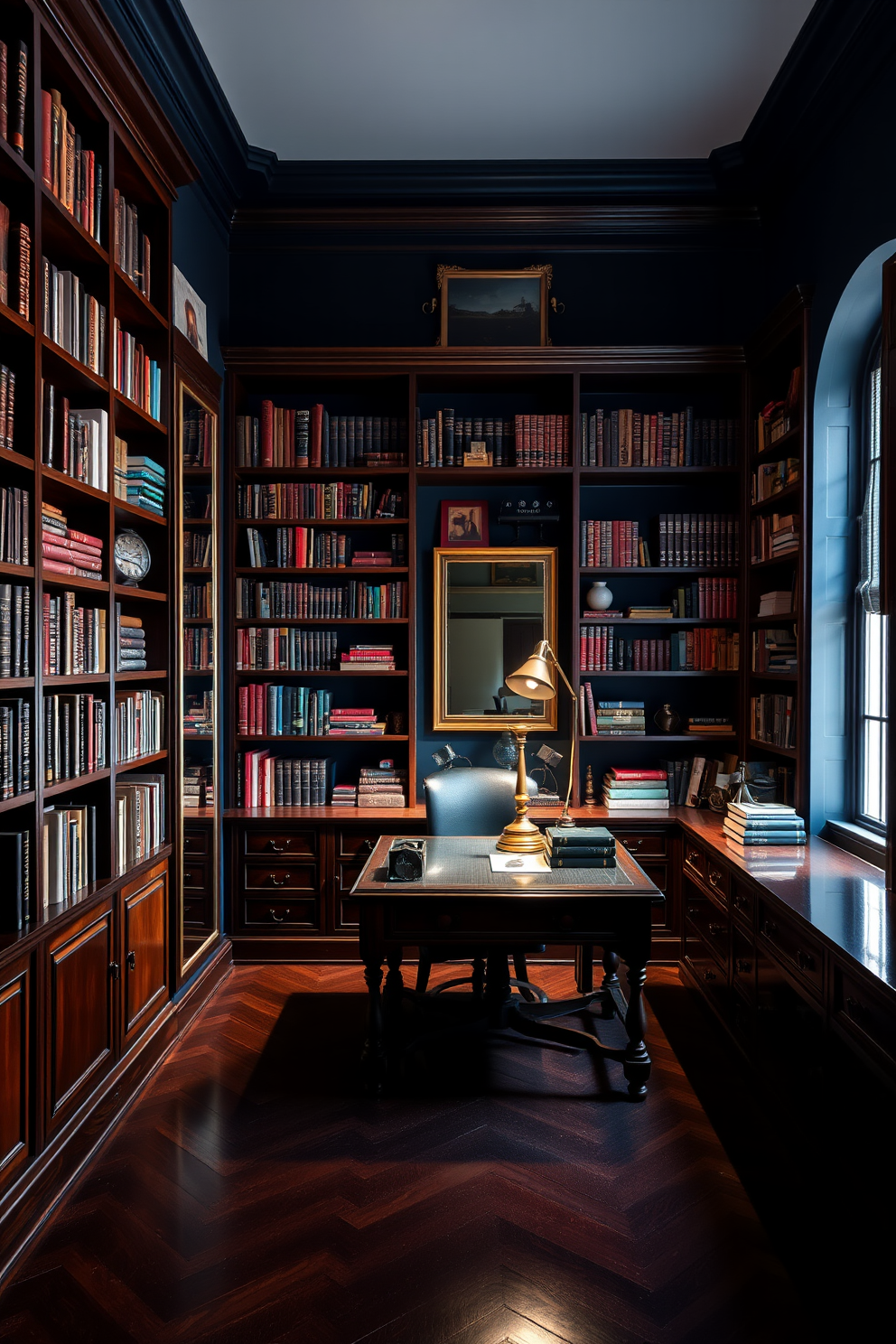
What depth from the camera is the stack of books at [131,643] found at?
111 inches

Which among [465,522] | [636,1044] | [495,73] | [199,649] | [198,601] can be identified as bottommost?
[636,1044]

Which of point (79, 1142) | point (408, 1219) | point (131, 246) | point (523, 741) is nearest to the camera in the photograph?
point (408, 1219)

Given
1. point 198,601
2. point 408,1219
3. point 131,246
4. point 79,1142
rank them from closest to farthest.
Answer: point 408,1219
point 79,1142
point 131,246
point 198,601

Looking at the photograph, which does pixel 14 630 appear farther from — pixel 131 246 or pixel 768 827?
pixel 768 827

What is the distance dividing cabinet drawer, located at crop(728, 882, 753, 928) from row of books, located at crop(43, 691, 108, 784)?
7.21 ft

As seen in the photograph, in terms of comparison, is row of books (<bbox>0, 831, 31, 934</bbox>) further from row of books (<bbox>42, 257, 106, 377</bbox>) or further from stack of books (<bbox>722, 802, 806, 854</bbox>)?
stack of books (<bbox>722, 802, 806, 854</bbox>)

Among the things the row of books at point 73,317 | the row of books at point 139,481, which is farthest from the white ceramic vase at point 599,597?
the row of books at point 73,317

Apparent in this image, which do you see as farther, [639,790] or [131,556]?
[639,790]

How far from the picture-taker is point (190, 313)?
3.67m

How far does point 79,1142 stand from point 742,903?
223 centimetres

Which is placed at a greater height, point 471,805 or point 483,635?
point 483,635

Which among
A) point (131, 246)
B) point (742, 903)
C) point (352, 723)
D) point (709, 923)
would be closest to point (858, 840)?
point (742, 903)

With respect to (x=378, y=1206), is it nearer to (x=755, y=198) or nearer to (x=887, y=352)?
(x=887, y=352)

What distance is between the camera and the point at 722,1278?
1.91m
